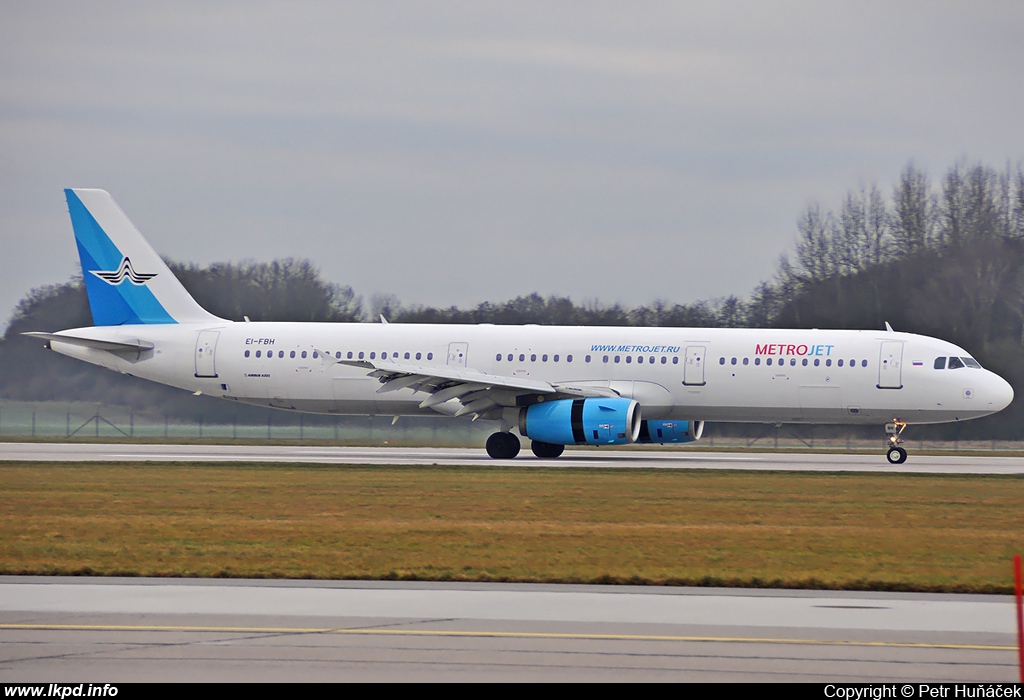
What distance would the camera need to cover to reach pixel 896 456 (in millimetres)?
34500

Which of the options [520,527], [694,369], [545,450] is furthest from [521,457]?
[520,527]

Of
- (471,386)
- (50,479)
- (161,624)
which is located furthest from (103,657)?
(471,386)

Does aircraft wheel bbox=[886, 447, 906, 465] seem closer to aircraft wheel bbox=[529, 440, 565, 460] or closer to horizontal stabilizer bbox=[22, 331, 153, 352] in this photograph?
aircraft wheel bbox=[529, 440, 565, 460]

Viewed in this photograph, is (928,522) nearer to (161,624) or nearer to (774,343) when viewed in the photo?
(161,624)

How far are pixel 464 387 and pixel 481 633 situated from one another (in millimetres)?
24252

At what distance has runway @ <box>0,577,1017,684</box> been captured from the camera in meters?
8.41

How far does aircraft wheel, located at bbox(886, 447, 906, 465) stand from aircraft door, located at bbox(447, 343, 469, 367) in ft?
38.1

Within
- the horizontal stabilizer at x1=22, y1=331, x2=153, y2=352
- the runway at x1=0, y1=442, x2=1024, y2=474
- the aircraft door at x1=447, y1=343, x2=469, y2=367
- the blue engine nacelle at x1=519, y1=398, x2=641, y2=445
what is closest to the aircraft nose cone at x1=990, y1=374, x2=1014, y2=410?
the runway at x1=0, y1=442, x2=1024, y2=474

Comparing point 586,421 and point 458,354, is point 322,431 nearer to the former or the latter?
point 458,354

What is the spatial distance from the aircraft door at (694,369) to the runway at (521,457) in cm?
207

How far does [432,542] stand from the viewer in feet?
52.4

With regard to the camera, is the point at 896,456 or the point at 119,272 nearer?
the point at 896,456

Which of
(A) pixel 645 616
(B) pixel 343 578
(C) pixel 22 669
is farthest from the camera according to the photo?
(B) pixel 343 578

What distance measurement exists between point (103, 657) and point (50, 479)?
17920 millimetres
